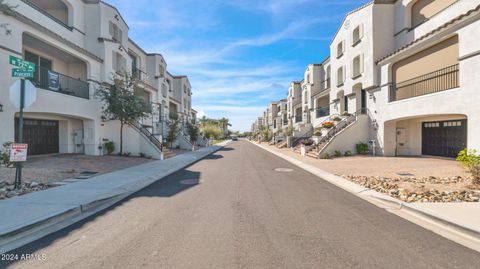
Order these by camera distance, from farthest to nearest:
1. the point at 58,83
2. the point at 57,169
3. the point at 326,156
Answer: the point at 326,156, the point at 58,83, the point at 57,169

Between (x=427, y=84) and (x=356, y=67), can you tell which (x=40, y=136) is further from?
(x=356, y=67)

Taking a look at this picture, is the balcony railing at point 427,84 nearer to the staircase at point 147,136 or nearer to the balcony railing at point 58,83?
the staircase at point 147,136

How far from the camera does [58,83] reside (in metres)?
13.6

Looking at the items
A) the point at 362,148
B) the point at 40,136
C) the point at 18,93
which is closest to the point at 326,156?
the point at 362,148

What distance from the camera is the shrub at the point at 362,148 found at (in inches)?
723

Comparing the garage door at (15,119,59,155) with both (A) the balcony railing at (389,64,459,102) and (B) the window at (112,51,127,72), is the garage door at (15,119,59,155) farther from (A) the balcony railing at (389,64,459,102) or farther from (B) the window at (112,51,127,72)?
(A) the balcony railing at (389,64,459,102)

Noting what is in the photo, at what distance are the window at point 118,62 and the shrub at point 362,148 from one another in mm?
18837

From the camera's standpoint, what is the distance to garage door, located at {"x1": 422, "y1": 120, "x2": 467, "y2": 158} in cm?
1439

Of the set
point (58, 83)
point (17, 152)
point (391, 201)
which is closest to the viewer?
point (391, 201)

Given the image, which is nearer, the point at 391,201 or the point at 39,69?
the point at 391,201

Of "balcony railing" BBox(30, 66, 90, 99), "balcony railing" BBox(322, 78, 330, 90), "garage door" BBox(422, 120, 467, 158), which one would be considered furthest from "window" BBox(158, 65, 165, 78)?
"garage door" BBox(422, 120, 467, 158)

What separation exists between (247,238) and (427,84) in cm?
1583

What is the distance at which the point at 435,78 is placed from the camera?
14000 millimetres

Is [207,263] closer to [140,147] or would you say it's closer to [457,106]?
[457,106]
